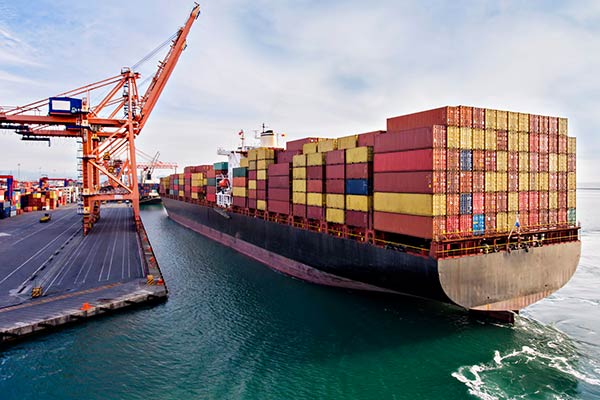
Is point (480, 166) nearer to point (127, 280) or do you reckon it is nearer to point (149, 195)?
point (127, 280)

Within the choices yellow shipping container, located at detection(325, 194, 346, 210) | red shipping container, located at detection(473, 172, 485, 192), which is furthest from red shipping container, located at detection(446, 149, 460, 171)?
yellow shipping container, located at detection(325, 194, 346, 210)

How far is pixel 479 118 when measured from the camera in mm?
22656

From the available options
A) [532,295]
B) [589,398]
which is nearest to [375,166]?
[532,295]

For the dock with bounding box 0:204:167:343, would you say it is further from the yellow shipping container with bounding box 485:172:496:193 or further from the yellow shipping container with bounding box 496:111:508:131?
the yellow shipping container with bounding box 496:111:508:131

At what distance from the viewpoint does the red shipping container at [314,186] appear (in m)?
31.7

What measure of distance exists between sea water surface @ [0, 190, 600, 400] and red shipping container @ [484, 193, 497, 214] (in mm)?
7165

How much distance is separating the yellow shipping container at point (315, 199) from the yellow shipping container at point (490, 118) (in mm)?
13686

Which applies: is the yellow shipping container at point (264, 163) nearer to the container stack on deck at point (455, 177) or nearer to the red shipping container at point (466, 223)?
the container stack on deck at point (455, 177)

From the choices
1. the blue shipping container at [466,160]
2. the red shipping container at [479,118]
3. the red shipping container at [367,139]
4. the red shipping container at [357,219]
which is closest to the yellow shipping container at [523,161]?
the red shipping container at [479,118]

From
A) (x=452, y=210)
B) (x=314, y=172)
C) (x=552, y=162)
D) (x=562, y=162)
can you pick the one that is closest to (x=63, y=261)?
(x=314, y=172)

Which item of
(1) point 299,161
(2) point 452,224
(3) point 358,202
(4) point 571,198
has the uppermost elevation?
(1) point 299,161

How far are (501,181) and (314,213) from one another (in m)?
14.9

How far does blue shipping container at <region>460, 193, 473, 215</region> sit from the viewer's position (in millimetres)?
22109

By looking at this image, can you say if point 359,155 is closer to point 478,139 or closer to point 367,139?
point 367,139
